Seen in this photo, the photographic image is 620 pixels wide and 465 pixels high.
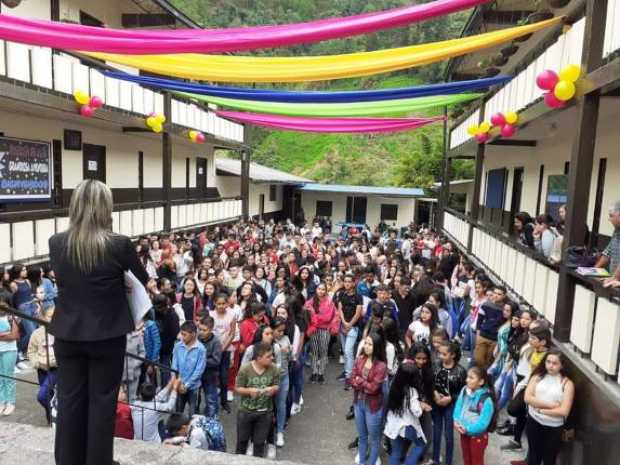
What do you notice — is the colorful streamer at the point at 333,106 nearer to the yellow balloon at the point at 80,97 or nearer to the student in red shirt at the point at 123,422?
the yellow balloon at the point at 80,97

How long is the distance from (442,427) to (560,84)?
4.22 m

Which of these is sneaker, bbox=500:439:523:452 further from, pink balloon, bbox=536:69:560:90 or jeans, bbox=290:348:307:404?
pink balloon, bbox=536:69:560:90

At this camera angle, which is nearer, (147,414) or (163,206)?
(147,414)

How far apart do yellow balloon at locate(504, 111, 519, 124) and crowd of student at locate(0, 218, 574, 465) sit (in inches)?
122

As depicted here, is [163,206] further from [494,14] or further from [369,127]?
[494,14]

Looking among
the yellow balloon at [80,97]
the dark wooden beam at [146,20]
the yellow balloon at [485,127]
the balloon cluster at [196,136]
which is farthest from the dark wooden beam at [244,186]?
the yellow balloon at [485,127]

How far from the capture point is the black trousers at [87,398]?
7.39 ft

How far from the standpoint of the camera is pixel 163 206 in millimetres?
15539

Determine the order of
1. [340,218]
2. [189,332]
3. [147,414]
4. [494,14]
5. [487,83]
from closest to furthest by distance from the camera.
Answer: [147,414]
[189,332]
[487,83]
[494,14]
[340,218]

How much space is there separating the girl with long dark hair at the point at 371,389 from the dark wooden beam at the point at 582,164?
2172mm

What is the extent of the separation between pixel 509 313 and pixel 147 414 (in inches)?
180

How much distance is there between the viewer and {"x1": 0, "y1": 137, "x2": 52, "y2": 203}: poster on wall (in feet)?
33.2

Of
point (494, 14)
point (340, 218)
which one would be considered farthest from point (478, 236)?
point (340, 218)

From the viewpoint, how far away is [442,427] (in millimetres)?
5301
